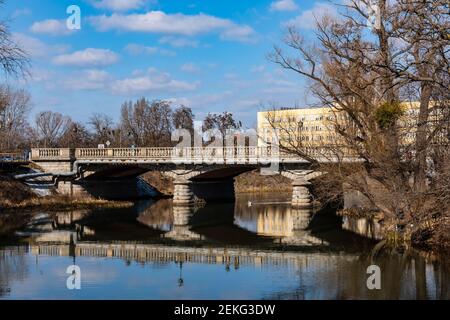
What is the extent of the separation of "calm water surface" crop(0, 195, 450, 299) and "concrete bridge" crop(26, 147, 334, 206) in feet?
22.3

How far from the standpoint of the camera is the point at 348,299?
1425 centimetres

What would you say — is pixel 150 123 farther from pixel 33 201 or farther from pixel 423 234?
pixel 423 234

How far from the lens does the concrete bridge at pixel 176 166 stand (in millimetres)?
40875

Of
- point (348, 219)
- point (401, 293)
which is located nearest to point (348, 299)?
point (401, 293)

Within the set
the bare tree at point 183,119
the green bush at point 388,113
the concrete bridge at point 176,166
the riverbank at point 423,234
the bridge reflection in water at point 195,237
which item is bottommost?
the bridge reflection in water at point 195,237

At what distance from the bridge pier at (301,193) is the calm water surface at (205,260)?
6.47 metres

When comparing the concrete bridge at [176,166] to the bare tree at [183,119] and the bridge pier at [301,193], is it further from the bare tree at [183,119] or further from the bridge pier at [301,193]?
the bare tree at [183,119]

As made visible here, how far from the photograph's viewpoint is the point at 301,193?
1614 inches

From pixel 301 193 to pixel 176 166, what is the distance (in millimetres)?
9494

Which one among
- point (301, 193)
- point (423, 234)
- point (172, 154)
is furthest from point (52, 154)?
point (423, 234)

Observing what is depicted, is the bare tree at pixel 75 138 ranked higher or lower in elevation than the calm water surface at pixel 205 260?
A: higher

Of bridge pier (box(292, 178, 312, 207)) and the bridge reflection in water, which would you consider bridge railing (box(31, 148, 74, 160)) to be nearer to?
the bridge reflection in water

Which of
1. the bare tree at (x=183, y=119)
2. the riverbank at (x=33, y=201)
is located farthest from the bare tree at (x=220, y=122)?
the riverbank at (x=33, y=201)
